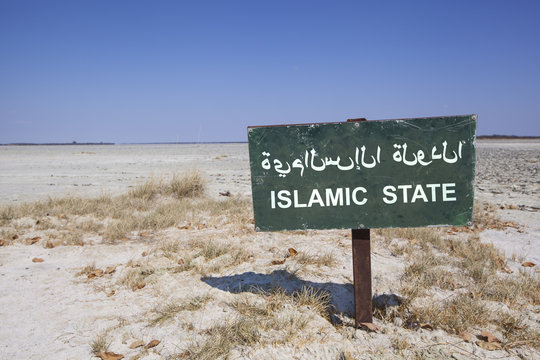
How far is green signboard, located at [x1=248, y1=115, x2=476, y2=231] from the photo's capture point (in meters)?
2.59

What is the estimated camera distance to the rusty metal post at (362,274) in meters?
2.73

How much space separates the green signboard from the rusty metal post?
0.15m

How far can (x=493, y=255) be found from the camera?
4.16 meters

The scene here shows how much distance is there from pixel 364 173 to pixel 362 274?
32.5 inches

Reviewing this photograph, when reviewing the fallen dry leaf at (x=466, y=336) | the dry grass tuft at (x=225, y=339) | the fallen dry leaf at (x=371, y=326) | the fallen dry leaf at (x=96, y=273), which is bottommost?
the fallen dry leaf at (x=466, y=336)

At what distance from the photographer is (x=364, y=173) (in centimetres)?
267

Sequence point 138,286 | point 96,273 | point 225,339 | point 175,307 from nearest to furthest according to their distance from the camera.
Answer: point 225,339
point 175,307
point 138,286
point 96,273

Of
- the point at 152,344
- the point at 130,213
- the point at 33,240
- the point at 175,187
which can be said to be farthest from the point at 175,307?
the point at 175,187

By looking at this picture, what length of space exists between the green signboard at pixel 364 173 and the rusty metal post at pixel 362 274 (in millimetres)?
150

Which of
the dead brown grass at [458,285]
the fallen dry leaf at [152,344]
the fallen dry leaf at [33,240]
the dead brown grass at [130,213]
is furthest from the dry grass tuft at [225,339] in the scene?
the fallen dry leaf at [33,240]

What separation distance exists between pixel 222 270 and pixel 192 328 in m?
1.17

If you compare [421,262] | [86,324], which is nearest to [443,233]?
[421,262]

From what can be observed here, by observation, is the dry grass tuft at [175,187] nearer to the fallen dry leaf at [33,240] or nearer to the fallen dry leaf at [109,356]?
the fallen dry leaf at [33,240]

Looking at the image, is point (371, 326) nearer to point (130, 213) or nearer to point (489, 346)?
point (489, 346)
